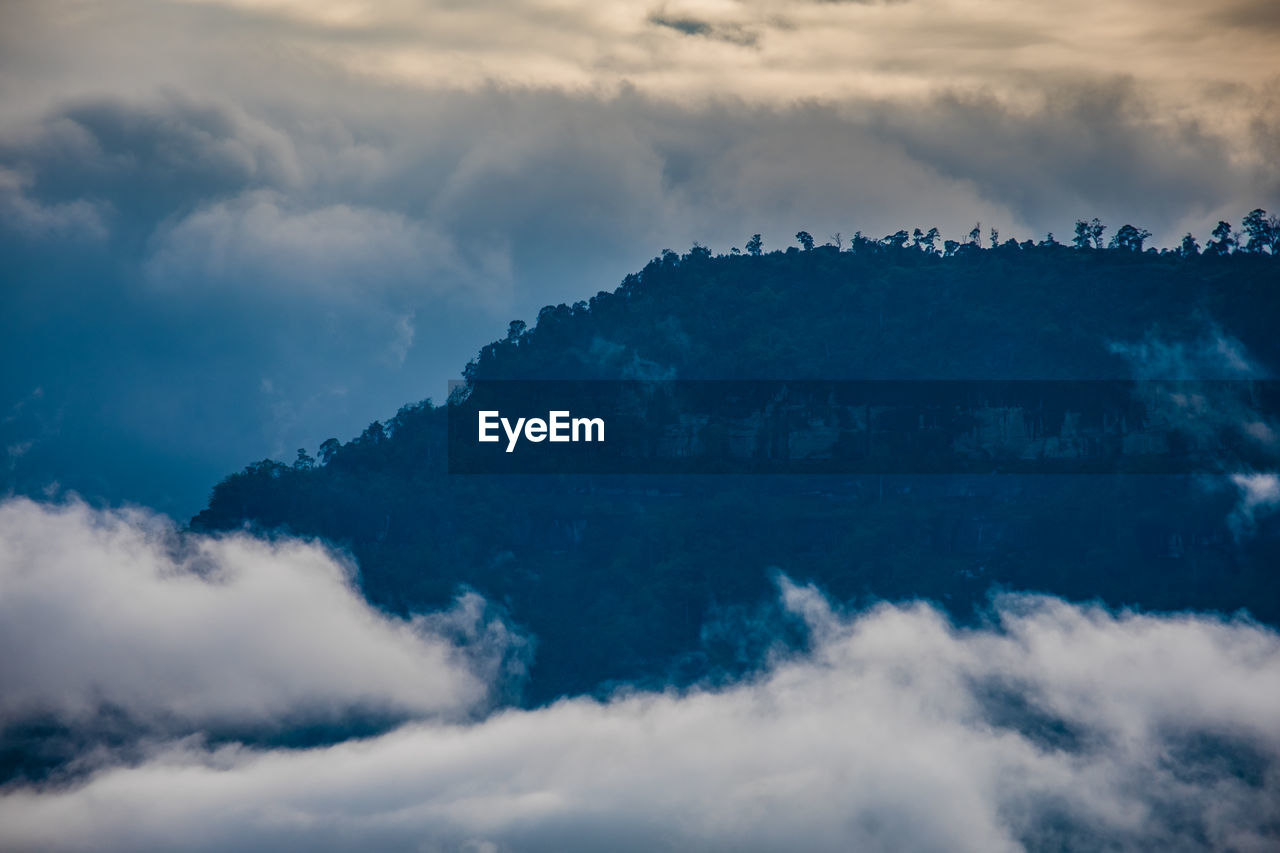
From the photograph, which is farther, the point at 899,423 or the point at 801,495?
the point at 801,495

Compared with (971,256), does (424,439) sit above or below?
below

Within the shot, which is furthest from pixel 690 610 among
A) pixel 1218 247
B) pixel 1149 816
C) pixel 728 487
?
pixel 1218 247

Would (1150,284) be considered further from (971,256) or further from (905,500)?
(905,500)

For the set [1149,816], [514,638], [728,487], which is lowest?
[1149,816]
